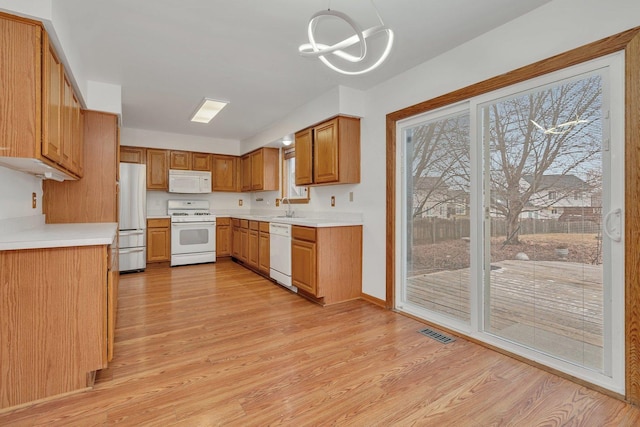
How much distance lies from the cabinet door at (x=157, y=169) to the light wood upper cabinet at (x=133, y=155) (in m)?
0.08

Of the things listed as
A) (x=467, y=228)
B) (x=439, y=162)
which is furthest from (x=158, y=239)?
(x=467, y=228)

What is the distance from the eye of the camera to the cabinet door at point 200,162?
596cm

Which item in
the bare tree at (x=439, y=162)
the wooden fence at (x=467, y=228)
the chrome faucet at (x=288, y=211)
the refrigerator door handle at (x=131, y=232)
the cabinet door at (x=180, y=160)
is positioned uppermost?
the cabinet door at (x=180, y=160)

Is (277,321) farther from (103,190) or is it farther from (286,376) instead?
(103,190)

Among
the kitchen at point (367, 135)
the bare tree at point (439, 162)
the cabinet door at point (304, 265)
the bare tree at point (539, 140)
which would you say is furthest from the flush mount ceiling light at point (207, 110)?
the bare tree at point (539, 140)

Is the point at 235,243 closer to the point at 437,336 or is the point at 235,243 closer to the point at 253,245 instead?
the point at 253,245

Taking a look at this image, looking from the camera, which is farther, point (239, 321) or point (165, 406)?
point (239, 321)

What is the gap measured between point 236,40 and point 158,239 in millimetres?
4014

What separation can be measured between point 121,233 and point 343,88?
12.8ft

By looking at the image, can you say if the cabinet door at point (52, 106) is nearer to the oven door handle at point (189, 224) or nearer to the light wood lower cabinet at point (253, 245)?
the light wood lower cabinet at point (253, 245)

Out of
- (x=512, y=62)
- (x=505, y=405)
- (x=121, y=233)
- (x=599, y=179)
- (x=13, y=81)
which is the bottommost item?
(x=505, y=405)

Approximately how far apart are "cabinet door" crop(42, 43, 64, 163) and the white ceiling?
0.33 meters

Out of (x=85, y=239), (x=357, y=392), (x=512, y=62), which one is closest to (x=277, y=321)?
(x=357, y=392)

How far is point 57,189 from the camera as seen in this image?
128 inches
